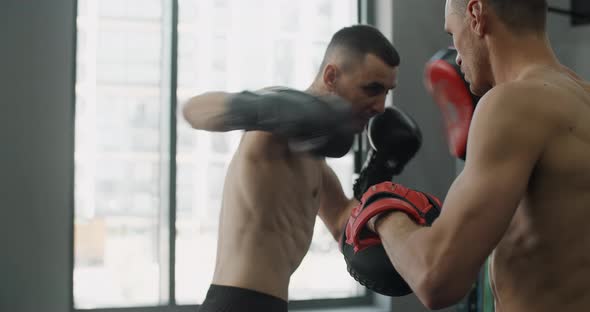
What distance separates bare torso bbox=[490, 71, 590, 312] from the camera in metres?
1.04

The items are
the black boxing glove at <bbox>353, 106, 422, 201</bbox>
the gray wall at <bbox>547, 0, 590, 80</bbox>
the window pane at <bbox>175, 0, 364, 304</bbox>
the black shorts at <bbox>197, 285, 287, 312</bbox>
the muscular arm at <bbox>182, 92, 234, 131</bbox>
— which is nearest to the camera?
the muscular arm at <bbox>182, 92, 234, 131</bbox>

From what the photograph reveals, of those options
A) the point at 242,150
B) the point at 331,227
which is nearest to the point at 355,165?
the point at 331,227

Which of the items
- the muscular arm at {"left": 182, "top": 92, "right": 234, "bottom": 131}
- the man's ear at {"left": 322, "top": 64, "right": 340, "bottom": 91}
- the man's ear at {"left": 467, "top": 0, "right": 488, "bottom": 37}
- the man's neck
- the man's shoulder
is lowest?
the muscular arm at {"left": 182, "top": 92, "right": 234, "bottom": 131}

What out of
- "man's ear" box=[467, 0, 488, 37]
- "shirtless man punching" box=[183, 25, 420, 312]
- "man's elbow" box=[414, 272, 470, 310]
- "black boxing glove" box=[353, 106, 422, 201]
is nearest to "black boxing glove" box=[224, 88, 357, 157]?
"shirtless man punching" box=[183, 25, 420, 312]

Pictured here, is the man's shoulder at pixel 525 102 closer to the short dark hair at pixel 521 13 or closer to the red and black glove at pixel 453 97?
the short dark hair at pixel 521 13

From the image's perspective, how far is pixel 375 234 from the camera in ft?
4.23

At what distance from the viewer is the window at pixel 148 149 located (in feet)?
11.2

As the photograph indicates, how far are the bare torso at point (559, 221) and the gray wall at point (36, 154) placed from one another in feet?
8.21

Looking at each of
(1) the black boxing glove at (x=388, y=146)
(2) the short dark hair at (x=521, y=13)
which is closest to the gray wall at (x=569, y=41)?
(1) the black boxing glove at (x=388, y=146)

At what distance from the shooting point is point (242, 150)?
180 cm

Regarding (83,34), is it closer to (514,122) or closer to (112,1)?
(112,1)

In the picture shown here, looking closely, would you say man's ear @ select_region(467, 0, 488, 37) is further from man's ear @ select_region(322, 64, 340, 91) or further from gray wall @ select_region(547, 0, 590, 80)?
gray wall @ select_region(547, 0, 590, 80)

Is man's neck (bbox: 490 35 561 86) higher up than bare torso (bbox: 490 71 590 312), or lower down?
higher up

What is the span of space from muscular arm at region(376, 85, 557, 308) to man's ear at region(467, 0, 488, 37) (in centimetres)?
19
